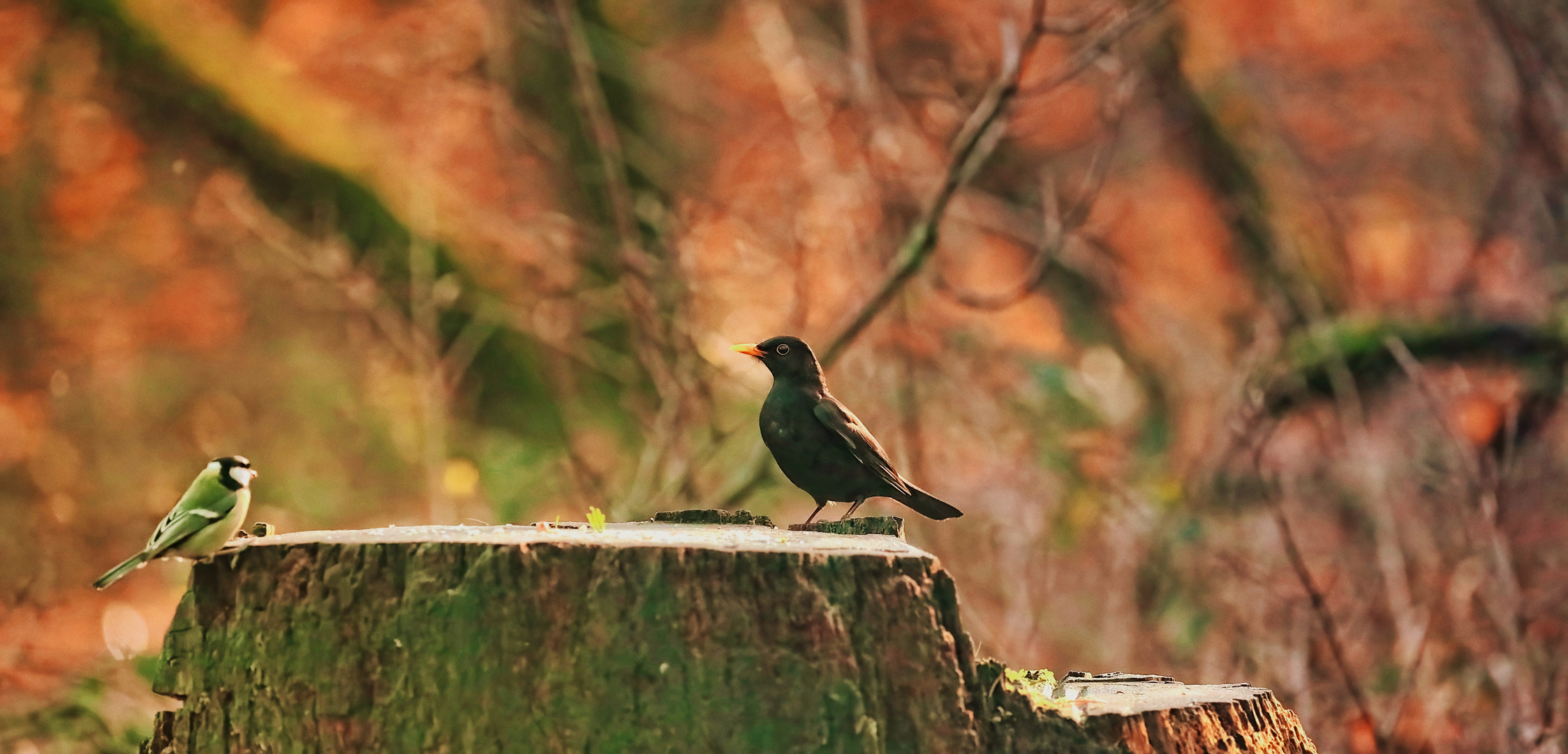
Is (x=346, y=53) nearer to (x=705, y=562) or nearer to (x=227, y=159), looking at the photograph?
(x=227, y=159)

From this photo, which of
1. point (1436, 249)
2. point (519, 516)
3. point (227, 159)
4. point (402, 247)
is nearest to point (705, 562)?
point (519, 516)

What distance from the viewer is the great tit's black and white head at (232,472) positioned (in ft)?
7.83

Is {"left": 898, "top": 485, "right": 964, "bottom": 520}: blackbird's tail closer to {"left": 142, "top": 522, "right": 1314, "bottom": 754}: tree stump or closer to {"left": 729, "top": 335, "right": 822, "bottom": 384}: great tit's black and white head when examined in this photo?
{"left": 729, "top": 335, "right": 822, "bottom": 384}: great tit's black and white head

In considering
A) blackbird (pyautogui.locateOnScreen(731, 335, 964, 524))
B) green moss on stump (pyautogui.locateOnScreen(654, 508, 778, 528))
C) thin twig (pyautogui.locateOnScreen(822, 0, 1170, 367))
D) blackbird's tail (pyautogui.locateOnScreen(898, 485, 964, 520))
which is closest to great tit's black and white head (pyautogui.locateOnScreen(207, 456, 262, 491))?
green moss on stump (pyautogui.locateOnScreen(654, 508, 778, 528))

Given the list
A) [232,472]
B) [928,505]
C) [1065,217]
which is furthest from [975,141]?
[232,472]

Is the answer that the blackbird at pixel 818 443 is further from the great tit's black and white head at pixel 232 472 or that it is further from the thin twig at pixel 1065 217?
the thin twig at pixel 1065 217

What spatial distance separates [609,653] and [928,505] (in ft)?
4.76

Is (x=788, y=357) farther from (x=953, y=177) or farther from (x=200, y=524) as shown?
(x=953, y=177)

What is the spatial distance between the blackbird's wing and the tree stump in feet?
3.11

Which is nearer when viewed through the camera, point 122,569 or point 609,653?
point 609,653

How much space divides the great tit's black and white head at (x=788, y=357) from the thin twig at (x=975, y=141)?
1.74 metres

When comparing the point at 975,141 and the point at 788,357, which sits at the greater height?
the point at 975,141

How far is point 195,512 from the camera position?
7.52ft

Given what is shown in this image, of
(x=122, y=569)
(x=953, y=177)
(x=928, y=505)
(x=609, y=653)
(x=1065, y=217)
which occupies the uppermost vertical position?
(x=1065, y=217)
